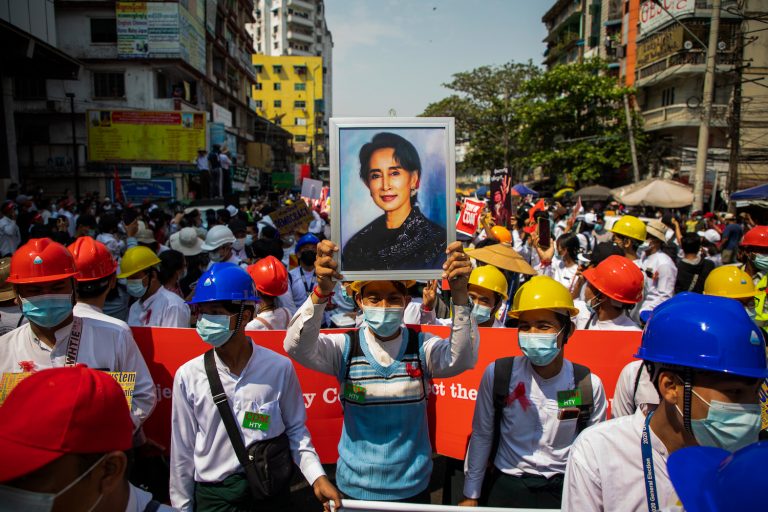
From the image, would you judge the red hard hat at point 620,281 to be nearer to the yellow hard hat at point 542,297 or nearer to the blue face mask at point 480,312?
the blue face mask at point 480,312

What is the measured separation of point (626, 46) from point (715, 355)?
139 feet

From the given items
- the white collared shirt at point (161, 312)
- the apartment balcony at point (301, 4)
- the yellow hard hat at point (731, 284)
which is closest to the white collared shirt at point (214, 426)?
the white collared shirt at point (161, 312)

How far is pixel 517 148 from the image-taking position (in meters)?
38.6

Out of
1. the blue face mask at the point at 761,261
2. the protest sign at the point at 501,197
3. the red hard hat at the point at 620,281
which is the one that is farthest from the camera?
the protest sign at the point at 501,197

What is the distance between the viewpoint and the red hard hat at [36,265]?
108 inches

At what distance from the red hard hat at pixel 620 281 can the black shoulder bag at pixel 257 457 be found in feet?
8.61

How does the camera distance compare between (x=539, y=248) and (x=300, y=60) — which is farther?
(x=300, y=60)

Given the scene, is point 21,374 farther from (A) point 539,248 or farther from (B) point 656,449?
(A) point 539,248

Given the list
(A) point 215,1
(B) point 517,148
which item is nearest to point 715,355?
(B) point 517,148

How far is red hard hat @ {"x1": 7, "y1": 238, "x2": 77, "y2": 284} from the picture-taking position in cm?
275

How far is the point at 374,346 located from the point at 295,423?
598 millimetres

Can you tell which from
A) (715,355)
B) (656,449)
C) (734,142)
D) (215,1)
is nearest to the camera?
(715,355)

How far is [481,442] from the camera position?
2.71 m

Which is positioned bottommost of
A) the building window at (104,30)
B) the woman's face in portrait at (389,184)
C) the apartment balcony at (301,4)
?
the woman's face in portrait at (389,184)
